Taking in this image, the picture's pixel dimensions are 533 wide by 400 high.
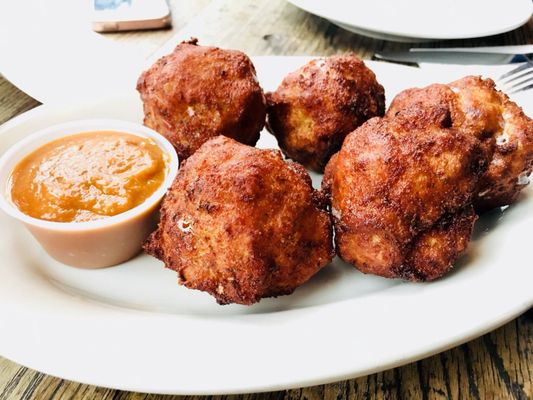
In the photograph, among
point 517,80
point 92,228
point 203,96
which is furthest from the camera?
point 517,80

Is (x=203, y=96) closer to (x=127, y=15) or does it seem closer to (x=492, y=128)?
(x=492, y=128)

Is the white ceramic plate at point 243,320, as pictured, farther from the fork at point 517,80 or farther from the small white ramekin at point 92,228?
the fork at point 517,80

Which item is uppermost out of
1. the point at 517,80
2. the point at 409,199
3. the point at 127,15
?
the point at 409,199

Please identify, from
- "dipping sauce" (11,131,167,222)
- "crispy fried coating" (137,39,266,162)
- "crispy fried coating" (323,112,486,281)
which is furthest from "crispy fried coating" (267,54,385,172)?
"dipping sauce" (11,131,167,222)

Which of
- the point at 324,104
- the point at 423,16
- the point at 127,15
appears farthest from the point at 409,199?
the point at 127,15

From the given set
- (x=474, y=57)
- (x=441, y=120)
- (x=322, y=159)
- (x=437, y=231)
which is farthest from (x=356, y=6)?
(x=437, y=231)

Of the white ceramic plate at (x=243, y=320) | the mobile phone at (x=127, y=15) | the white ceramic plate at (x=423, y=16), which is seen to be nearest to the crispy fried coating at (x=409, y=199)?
the white ceramic plate at (x=243, y=320)
